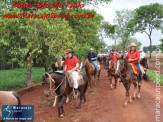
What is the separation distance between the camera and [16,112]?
17.9 feet

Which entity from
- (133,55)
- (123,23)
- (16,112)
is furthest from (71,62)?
(123,23)

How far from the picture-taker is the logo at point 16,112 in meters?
5.12

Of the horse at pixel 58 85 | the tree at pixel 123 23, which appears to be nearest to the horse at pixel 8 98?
the horse at pixel 58 85

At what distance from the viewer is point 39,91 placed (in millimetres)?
12633

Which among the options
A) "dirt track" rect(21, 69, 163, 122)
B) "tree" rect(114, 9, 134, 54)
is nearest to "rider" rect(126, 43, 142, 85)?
"dirt track" rect(21, 69, 163, 122)

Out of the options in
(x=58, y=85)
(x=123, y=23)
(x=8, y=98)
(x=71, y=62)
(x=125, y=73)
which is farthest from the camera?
(x=123, y=23)

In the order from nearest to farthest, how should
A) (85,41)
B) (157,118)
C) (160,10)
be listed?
(157,118)
(85,41)
(160,10)

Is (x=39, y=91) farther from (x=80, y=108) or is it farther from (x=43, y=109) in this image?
(x=80, y=108)

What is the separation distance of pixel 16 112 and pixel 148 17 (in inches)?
1854

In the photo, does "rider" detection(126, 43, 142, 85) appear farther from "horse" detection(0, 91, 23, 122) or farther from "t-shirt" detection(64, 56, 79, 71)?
"horse" detection(0, 91, 23, 122)

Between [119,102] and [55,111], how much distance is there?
10.1 feet

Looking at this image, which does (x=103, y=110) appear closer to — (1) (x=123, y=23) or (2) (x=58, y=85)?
(2) (x=58, y=85)

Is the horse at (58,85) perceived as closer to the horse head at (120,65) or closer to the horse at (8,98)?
the horse at (8,98)

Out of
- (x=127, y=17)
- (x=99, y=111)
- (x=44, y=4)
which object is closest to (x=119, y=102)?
(x=99, y=111)
